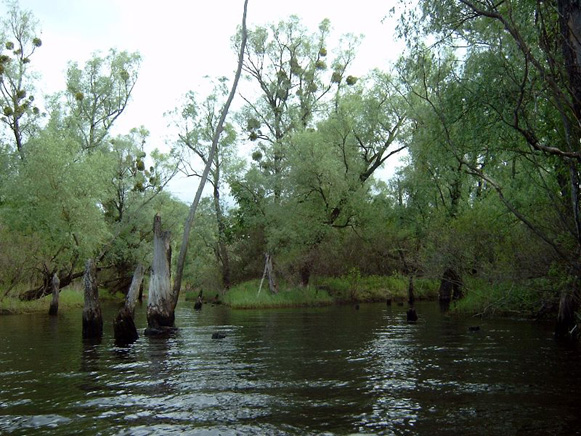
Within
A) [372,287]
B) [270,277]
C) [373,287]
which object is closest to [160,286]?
[270,277]

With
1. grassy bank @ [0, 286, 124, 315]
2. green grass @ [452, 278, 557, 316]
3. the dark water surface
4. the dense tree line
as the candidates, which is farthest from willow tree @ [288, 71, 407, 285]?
the dark water surface

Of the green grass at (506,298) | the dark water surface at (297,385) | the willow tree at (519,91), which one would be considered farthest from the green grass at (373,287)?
the willow tree at (519,91)

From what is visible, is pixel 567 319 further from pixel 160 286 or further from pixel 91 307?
pixel 91 307

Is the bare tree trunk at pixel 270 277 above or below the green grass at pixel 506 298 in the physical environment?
above

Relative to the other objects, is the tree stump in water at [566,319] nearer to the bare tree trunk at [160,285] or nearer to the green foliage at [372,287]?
the bare tree trunk at [160,285]

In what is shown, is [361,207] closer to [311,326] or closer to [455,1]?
[311,326]

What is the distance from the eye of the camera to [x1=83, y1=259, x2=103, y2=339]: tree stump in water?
754 inches

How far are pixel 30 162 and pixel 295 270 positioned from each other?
21.9m

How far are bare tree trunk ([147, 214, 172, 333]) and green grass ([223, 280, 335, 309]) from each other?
747 inches

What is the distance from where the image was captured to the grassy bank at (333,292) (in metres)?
41.3

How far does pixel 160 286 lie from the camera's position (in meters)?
21.3

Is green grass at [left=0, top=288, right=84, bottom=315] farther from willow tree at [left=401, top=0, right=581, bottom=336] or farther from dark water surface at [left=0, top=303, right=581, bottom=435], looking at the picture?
willow tree at [left=401, top=0, right=581, bottom=336]

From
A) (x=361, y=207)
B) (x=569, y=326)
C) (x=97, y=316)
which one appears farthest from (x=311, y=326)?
(x=361, y=207)

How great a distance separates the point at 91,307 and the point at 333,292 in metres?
27.3
